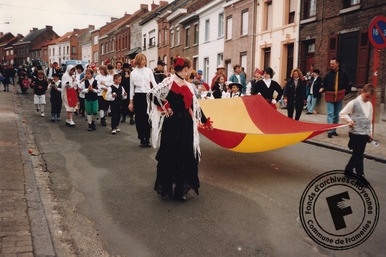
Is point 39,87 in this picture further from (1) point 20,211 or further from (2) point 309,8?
(2) point 309,8

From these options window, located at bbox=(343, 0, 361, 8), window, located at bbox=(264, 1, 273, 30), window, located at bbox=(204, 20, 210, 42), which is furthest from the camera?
window, located at bbox=(204, 20, 210, 42)

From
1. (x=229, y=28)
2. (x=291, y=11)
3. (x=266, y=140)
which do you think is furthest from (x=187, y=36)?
(x=266, y=140)

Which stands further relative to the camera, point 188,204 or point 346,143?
point 346,143

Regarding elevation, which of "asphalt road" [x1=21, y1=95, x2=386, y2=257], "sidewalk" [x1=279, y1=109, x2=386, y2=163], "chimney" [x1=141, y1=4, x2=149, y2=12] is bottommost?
"asphalt road" [x1=21, y1=95, x2=386, y2=257]

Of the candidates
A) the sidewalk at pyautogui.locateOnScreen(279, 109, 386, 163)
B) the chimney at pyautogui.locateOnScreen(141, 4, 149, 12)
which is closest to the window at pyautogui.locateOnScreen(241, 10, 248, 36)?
the sidewalk at pyautogui.locateOnScreen(279, 109, 386, 163)

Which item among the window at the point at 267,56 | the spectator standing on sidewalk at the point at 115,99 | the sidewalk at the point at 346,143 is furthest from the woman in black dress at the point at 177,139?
the window at the point at 267,56

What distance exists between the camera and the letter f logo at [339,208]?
442cm

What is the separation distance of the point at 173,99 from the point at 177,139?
53 cm

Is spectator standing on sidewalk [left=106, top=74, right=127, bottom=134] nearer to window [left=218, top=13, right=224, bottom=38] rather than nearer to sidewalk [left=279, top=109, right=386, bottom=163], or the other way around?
sidewalk [left=279, top=109, right=386, bottom=163]

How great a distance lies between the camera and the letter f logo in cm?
442

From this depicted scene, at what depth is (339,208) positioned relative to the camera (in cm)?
497

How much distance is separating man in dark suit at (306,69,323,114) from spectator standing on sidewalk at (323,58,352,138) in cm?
520

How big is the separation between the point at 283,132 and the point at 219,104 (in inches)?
74.6

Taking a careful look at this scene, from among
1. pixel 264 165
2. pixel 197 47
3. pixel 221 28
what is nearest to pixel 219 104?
pixel 264 165
